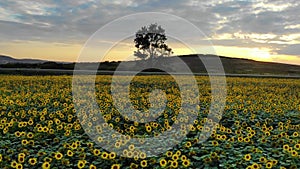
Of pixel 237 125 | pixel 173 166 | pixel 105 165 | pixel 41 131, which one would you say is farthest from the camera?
pixel 237 125

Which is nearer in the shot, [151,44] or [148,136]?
[148,136]

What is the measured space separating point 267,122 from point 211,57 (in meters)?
54.1

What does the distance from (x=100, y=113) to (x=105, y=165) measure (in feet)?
10.4

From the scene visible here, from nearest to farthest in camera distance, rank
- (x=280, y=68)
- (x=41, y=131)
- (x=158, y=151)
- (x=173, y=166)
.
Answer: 1. (x=173, y=166)
2. (x=158, y=151)
3. (x=41, y=131)
4. (x=280, y=68)

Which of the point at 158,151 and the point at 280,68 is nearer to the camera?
the point at 158,151

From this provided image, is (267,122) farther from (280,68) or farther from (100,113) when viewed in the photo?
(280,68)

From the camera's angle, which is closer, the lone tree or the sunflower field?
the sunflower field

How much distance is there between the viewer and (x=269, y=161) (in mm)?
4391

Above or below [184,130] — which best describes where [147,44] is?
above

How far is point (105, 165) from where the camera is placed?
4.57 meters

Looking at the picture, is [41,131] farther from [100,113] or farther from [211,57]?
[211,57]

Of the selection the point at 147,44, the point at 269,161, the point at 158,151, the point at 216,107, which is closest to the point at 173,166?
the point at 158,151

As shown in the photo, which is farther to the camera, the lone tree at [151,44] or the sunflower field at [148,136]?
the lone tree at [151,44]

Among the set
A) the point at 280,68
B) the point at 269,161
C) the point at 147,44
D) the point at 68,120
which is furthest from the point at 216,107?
the point at 280,68
